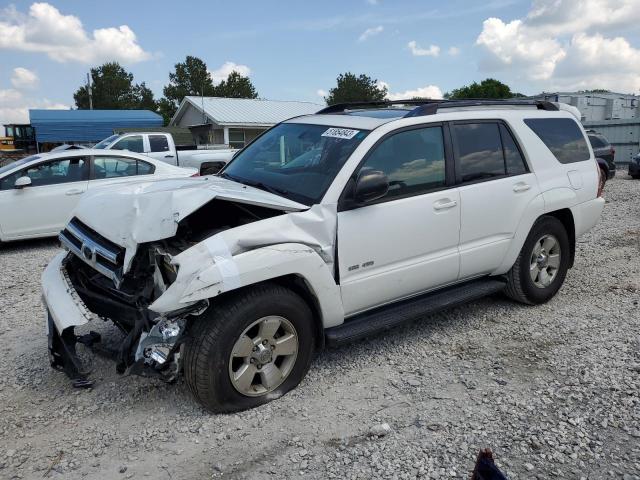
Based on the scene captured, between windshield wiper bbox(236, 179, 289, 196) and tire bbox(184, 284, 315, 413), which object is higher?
windshield wiper bbox(236, 179, 289, 196)

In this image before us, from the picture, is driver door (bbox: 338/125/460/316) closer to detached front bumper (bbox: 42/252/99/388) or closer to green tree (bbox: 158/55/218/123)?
detached front bumper (bbox: 42/252/99/388)

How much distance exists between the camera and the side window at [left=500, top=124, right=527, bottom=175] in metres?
4.76

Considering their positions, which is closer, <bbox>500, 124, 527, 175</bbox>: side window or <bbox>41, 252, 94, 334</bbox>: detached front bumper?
<bbox>41, 252, 94, 334</bbox>: detached front bumper

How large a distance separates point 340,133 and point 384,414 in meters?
2.06

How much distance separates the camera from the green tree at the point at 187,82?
57.8 m

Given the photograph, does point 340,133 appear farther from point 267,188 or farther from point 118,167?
point 118,167

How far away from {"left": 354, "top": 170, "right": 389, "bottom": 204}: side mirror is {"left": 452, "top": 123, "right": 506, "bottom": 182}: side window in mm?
964

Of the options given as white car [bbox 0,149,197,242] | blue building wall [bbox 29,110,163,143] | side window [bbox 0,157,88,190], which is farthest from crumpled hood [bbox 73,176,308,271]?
blue building wall [bbox 29,110,163,143]

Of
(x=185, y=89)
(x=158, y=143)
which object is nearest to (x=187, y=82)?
(x=185, y=89)

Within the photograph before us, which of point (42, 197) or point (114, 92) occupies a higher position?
point (114, 92)

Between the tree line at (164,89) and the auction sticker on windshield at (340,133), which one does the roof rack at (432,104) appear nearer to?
the auction sticker on windshield at (340,133)

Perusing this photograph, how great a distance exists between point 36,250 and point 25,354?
4346mm

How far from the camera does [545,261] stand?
523cm

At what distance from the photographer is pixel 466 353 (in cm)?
431
